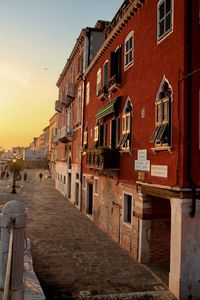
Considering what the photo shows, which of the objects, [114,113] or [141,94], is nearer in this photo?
[141,94]

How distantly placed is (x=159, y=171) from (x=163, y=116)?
174 cm

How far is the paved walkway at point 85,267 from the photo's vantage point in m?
9.22

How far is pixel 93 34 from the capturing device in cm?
2389

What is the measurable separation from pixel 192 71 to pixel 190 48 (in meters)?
0.65

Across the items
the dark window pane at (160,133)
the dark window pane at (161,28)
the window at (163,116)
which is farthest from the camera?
the dark window pane at (161,28)

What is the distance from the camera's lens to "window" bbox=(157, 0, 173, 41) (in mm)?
9984

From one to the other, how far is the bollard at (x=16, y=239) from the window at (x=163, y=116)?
18.8 feet

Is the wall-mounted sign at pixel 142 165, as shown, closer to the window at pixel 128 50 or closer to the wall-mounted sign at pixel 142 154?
the wall-mounted sign at pixel 142 154

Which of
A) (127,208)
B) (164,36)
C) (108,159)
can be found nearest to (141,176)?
(127,208)

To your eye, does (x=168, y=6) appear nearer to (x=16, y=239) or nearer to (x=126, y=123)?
(x=126, y=123)

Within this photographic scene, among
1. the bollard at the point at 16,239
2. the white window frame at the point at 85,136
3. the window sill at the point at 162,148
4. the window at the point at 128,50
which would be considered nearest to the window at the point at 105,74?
the window at the point at 128,50

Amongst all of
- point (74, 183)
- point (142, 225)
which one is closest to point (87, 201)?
point (74, 183)

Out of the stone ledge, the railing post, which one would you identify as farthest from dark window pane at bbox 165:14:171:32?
the stone ledge

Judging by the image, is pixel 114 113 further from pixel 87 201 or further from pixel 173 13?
pixel 87 201
